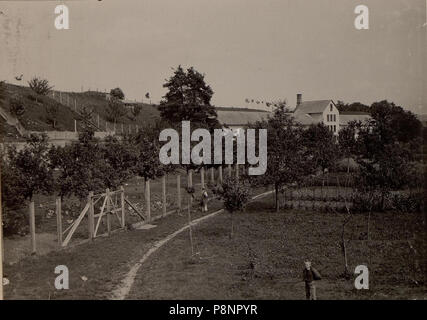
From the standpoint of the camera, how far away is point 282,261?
52.2 ft

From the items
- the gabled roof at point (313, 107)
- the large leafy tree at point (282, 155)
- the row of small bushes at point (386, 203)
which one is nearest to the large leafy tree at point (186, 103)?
the large leafy tree at point (282, 155)

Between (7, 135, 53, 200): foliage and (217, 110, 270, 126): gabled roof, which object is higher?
(217, 110, 270, 126): gabled roof

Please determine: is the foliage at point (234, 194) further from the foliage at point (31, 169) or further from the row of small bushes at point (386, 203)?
the row of small bushes at point (386, 203)

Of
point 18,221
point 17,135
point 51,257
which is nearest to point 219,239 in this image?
point 51,257

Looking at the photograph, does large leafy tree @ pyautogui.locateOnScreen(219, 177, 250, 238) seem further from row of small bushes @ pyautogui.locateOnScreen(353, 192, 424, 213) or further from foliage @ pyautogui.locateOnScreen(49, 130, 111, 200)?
row of small bushes @ pyautogui.locateOnScreen(353, 192, 424, 213)

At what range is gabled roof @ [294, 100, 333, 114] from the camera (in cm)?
7300

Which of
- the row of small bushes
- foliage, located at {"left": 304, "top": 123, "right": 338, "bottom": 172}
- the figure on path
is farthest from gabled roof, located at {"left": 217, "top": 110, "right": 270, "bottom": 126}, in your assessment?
the row of small bushes

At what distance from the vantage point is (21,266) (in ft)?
47.6

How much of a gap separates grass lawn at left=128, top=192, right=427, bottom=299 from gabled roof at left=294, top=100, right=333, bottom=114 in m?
50.7

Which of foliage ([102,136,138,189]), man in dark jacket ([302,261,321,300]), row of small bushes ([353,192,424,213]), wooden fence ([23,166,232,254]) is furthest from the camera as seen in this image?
row of small bushes ([353,192,424,213])

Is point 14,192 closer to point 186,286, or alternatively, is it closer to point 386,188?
point 186,286

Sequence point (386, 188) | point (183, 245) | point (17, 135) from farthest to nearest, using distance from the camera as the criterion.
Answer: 1. point (17, 135)
2. point (386, 188)
3. point (183, 245)
